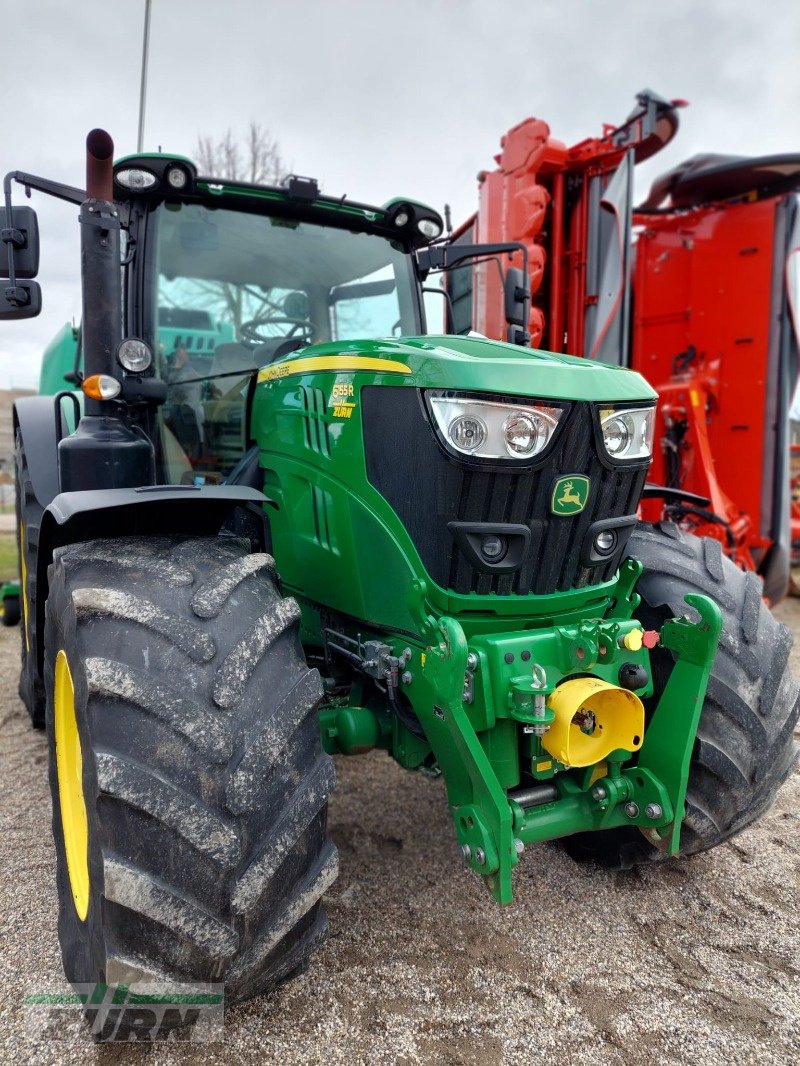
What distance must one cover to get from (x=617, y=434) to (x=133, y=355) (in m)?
1.49

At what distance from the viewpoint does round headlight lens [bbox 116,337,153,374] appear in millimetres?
2479

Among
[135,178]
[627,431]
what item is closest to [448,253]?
[135,178]

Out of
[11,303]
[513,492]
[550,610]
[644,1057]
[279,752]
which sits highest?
[11,303]

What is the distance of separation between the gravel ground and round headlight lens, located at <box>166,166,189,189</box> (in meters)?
2.39

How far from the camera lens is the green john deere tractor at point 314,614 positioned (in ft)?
5.66

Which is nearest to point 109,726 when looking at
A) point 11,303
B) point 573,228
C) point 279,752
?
point 279,752

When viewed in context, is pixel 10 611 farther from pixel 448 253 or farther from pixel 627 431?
pixel 627 431

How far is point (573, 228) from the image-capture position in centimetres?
545

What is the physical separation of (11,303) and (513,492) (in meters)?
1.64

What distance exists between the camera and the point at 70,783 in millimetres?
2256

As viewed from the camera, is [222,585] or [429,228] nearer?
[222,585]

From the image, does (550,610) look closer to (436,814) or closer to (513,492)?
(513,492)

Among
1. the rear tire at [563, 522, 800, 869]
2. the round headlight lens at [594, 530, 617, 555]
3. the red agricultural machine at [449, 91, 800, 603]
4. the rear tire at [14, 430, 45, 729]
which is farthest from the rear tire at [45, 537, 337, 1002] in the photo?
the red agricultural machine at [449, 91, 800, 603]

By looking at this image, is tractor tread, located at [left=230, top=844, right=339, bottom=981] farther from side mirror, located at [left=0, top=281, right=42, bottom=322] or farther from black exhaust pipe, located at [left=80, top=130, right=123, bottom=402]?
side mirror, located at [left=0, top=281, right=42, bottom=322]
